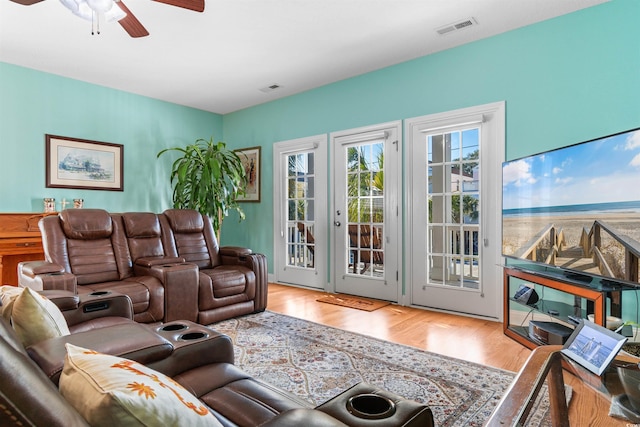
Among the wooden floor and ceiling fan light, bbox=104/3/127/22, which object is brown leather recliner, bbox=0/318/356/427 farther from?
ceiling fan light, bbox=104/3/127/22

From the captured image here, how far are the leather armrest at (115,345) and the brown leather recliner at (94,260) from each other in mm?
1635

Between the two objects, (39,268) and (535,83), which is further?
(535,83)

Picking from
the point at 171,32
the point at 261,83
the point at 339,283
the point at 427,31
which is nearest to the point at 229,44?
the point at 171,32

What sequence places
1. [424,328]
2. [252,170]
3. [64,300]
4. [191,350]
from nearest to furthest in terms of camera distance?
[191,350] < [64,300] < [424,328] < [252,170]

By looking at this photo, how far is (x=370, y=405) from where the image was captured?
912mm

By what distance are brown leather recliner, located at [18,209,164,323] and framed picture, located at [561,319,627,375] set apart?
2.83m

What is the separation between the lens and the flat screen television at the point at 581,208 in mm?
2057

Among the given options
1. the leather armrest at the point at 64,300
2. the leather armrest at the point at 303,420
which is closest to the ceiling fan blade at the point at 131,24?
the leather armrest at the point at 64,300

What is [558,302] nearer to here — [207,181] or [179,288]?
[179,288]

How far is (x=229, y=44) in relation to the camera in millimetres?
3705

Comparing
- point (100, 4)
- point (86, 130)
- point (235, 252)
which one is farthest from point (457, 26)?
point (86, 130)

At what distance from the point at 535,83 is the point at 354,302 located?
281 centimetres

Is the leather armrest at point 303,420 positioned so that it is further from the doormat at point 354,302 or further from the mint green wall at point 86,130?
the mint green wall at point 86,130

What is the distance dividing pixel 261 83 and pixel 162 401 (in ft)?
15.2
